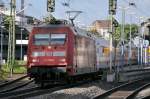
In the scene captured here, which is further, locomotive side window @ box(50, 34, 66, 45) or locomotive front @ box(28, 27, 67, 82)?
locomotive side window @ box(50, 34, 66, 45)

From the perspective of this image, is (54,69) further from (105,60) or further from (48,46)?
(105,60)

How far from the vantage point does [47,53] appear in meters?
31.0

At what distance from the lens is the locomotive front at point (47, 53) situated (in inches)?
1214

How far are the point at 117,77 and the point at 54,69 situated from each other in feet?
26.8

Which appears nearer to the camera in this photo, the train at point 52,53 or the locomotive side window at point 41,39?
the train at point 52,53

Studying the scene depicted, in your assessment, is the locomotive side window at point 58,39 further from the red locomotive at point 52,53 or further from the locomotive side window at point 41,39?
the locomotive side window at point 41,39

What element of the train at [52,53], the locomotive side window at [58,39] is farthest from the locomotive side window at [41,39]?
the locomotive side window at [58,39]

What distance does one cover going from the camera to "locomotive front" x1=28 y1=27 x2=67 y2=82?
30828mm

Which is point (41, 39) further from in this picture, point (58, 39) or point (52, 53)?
point (52, 53)

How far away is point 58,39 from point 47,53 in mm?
1036

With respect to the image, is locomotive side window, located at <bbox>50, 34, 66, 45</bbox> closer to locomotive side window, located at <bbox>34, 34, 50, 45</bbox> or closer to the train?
the train

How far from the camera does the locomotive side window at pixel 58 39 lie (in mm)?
31250

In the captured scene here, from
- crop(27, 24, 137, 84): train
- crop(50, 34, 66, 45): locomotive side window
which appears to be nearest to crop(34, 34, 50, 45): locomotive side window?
crop(27, 24, 137, 84): train

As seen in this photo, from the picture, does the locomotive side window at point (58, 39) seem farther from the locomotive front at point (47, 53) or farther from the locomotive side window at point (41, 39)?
the locomotive side window at point (41, 39)
